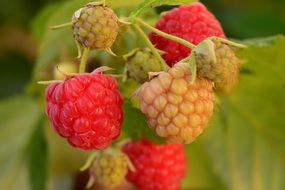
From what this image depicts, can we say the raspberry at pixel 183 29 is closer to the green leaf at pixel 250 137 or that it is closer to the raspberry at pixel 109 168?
the raspberry at pixel 109 168

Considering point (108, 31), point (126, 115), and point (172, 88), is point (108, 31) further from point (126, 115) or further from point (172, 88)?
point (126, 115)

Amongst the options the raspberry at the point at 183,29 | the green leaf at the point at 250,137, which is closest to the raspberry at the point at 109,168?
the raspberry at the point at 183,29

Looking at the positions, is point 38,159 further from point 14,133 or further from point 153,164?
point 153,164

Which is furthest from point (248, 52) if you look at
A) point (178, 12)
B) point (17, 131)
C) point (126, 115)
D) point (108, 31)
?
point (17, 131)

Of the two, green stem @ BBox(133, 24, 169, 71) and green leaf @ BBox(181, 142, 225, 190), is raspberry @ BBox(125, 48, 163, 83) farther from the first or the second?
green leaf @ BBox(181, 142, 225, 190)

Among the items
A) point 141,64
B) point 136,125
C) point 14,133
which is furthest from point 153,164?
point 14,133

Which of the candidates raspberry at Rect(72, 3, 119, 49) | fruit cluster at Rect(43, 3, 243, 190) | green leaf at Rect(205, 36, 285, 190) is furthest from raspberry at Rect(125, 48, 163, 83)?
green leaf at Rect(205, 36, 285, 190)
